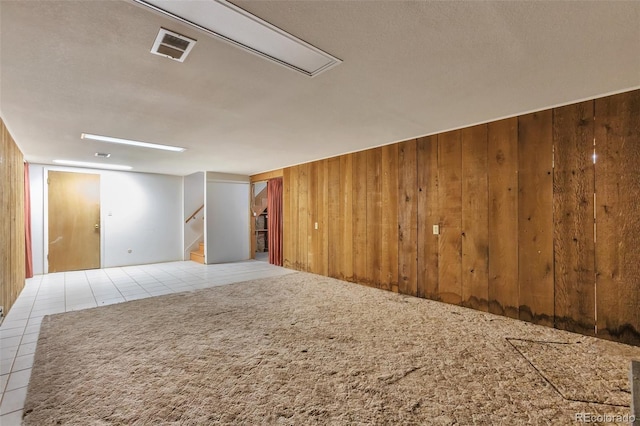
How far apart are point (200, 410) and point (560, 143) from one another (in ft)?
13.4

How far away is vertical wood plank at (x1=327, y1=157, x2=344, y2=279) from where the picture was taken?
5535 mm

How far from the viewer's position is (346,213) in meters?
5.39

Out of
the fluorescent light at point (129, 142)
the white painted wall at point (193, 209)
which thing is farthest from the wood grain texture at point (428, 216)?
the white painted wall at point (193, 209)

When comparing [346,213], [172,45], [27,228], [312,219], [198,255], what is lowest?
[198,255]

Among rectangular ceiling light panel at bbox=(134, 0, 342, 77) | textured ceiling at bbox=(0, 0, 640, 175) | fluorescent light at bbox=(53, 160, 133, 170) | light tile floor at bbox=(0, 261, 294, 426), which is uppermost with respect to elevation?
fluorescent light at bbox=(53, 160, 133, 170)

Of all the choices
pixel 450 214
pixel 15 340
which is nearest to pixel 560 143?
pixel 450 214

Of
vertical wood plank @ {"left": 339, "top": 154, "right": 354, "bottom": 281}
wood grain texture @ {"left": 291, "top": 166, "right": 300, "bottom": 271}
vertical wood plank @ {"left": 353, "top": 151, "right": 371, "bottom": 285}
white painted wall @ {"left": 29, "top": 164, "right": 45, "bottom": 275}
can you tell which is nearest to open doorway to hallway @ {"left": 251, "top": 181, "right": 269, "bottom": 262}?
wood grain texture @ {"left": 291, "top": 166, "right": 300, "bottom": 271}

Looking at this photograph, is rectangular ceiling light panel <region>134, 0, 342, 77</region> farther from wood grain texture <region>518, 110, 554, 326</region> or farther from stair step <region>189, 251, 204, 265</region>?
stair step <region>189, 251, 204, 265</region>

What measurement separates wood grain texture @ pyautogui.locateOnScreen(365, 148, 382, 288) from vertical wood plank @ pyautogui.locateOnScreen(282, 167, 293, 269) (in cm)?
235

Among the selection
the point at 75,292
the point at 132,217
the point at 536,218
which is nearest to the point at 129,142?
the point at 75,292

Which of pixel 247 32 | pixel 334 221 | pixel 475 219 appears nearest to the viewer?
pixel 247 32

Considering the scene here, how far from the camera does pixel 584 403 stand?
1853mm

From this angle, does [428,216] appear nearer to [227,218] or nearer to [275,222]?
[275,222]

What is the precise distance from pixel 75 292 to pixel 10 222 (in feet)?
4.69
